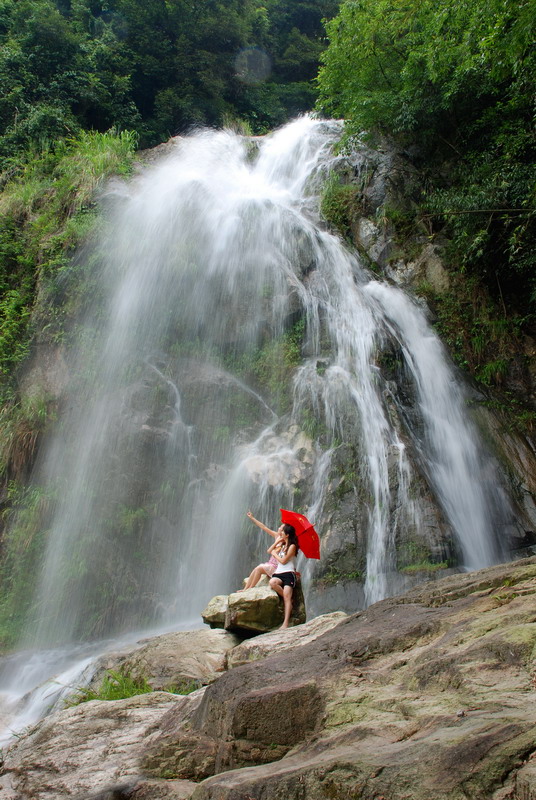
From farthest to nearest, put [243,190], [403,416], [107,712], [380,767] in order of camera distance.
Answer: [243,190] → [403,416] → [107,712] → [380,767]

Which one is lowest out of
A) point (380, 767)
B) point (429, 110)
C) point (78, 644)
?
point (380, 767)

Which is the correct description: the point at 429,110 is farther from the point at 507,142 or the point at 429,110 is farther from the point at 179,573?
the point at 179,573

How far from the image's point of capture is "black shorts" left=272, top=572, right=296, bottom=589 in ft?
17.7

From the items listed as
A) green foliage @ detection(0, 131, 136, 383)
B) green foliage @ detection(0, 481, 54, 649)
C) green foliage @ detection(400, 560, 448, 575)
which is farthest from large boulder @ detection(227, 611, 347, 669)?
green foliage @ detection(0, 131, 136, 383)

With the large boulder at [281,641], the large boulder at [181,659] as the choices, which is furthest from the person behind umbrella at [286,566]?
the large boulder at [281,641]

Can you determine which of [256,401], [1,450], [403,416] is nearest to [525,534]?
[403,416]

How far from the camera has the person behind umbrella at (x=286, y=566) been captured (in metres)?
5.28

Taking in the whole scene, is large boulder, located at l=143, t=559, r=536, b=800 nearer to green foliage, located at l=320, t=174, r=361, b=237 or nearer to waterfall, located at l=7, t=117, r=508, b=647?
waterfall, located at l=7, t=117, r=508, b=647

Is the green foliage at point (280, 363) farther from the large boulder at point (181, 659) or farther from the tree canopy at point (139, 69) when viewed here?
the tree canopy at point (139, 69)

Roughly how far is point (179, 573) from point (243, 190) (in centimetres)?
1020

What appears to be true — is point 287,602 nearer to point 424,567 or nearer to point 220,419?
point 424,567

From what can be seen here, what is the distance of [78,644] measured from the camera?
7.55 m

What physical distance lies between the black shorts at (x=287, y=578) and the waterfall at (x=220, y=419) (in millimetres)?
1903

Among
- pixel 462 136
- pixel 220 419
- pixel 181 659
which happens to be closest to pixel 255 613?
pixel 181 659
